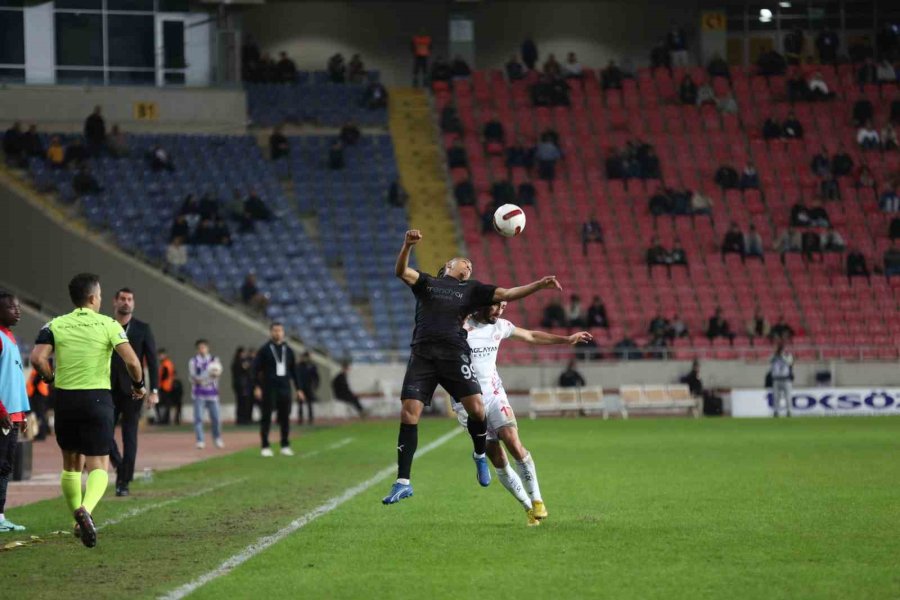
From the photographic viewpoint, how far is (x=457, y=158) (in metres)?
48.7

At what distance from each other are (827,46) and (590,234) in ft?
44.6

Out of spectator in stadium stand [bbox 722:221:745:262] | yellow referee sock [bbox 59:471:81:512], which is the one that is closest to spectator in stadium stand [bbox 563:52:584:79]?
spectator in stadium stand [bbox 722:221:745:262]

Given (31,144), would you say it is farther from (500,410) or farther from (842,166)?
(500,410)

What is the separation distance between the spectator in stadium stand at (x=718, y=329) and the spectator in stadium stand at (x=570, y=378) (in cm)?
417

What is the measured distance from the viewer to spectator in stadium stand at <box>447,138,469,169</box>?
160 ft

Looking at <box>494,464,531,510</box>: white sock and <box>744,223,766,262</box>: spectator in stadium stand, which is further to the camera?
<box>744,223,766,262</box>: spectator in stadium stand

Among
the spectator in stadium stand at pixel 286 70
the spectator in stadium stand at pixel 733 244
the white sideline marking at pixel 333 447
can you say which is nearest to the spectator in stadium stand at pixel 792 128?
the spectator in stadium stand at pixel 733 244

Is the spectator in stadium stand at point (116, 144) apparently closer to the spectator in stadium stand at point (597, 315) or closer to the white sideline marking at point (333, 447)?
the spectator in stadium stand at point (597, 315)

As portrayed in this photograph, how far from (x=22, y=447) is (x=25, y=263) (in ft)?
75.1

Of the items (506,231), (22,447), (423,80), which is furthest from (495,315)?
(423,80)

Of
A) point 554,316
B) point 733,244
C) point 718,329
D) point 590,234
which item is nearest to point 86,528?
point 554,316

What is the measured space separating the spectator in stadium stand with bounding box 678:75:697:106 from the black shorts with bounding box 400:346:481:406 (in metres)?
39.8

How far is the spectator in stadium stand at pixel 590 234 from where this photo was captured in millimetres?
46062

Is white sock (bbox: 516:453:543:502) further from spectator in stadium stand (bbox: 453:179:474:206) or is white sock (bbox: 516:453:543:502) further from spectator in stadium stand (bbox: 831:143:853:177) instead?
spectator in stadium stand (bbox: 831:143:853:177)
